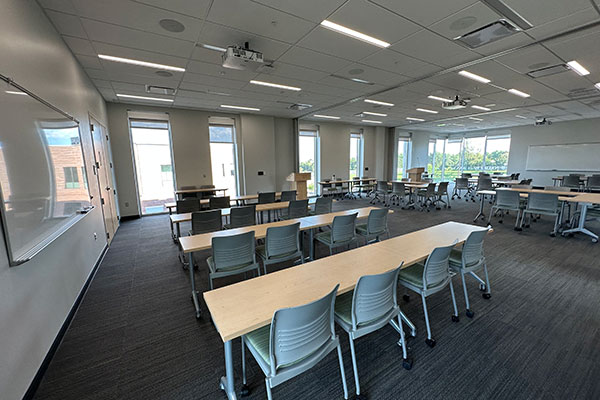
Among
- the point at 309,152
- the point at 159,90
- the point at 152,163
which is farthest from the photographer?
the point at 309,152

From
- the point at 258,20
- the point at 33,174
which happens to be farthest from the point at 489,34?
the point at 33,174

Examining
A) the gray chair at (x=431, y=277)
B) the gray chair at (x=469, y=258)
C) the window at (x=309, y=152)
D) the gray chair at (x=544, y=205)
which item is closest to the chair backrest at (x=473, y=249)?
the gray chair at (x=469, y=258)

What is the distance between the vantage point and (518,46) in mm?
3658

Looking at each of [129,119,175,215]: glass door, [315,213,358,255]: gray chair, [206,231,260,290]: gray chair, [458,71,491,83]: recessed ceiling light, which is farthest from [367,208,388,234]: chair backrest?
[129,119,175,215]: glass door

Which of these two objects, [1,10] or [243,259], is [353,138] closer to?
[243,259]

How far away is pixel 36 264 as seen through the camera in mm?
1954

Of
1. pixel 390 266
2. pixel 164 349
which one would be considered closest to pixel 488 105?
pixel 390 266

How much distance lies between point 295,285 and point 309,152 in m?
9.49

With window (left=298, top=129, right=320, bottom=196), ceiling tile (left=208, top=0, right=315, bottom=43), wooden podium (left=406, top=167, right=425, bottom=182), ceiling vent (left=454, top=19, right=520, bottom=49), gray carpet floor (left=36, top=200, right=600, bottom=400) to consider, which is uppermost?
ceiling tile (left=208, top=0, right=315, bottom=43)

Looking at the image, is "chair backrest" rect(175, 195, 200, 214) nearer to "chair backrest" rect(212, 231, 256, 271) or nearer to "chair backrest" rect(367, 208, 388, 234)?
"chair backrest" rect(212, 231, 256, 271)

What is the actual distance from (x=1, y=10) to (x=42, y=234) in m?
1.78

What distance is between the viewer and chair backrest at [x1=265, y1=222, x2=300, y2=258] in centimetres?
279

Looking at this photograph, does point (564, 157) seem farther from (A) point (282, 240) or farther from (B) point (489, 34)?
(A) point (282, 240)

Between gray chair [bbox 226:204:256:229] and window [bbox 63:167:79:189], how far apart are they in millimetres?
1950
